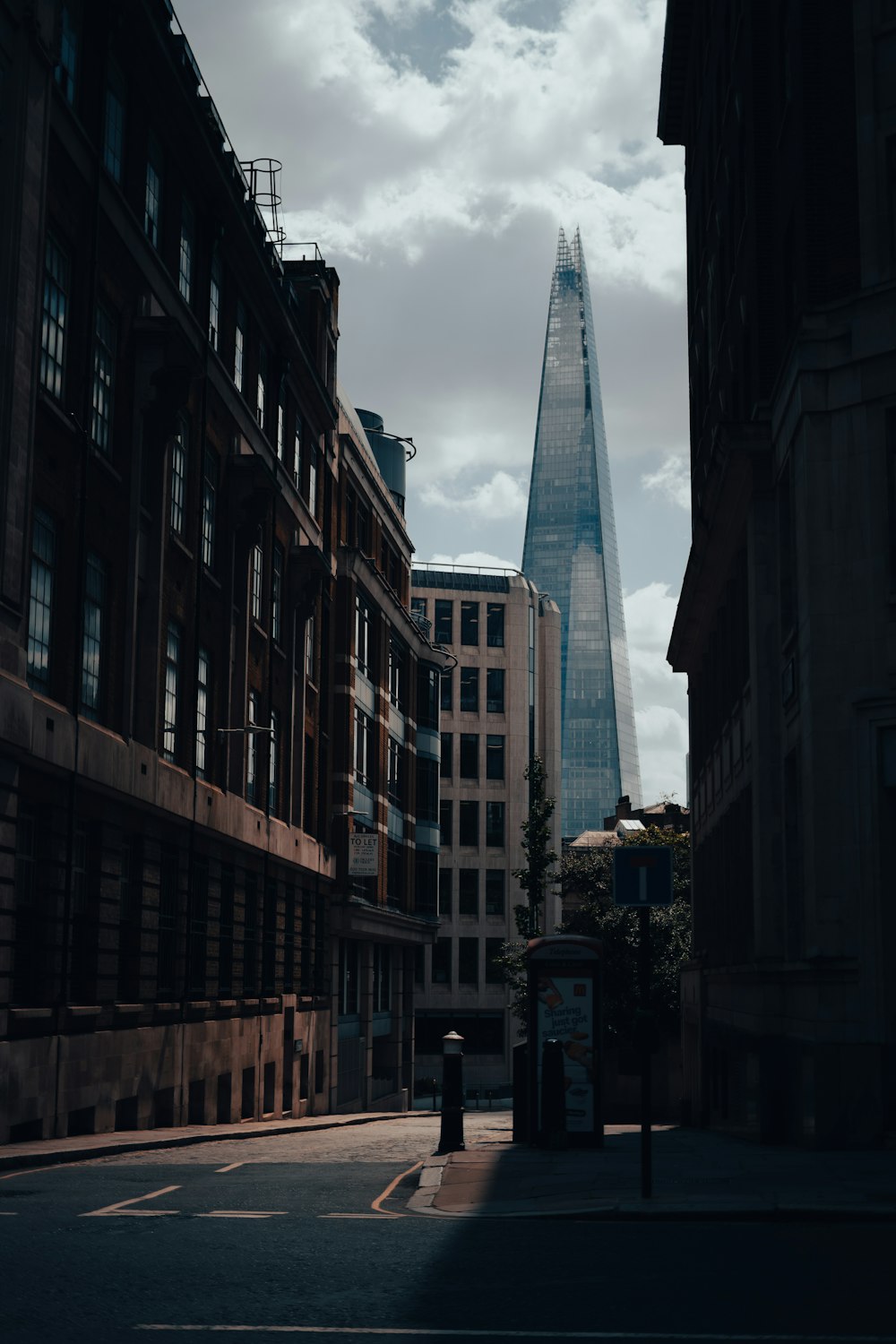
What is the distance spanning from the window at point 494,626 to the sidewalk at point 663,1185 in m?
95.4

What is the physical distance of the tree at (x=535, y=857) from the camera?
62562mm

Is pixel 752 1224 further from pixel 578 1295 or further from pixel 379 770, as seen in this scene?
pixel 379 770

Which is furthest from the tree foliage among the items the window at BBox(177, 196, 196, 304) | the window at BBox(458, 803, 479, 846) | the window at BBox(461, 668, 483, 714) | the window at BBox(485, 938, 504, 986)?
the window at BBox(461, 668, 483, 714)

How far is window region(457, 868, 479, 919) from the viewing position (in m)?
110

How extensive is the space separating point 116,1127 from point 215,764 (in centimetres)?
1016

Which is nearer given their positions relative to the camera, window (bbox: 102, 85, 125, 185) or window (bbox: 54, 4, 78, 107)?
window (bbox: 54, 4, 78, 107)

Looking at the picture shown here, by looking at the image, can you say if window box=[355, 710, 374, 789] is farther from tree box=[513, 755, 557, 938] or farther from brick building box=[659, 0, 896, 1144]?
brick building box=[659, 0, 896, 1144]

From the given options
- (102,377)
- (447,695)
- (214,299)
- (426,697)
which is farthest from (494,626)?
(102,377)

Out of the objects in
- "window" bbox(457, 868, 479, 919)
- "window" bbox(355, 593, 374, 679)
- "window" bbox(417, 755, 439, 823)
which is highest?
"window" bbox(355, 593, 374, 679)

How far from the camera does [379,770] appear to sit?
6034 centimetres

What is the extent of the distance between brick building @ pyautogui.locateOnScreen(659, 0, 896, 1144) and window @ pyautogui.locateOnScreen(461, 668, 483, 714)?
81.0 meters

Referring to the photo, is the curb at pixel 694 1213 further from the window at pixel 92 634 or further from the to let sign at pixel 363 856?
the to let sign at pixel 363 856

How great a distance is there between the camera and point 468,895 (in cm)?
11000

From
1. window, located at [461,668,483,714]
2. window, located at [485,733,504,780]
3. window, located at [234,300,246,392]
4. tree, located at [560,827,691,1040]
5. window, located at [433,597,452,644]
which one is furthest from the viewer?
window, located at [433,597,452,644]
